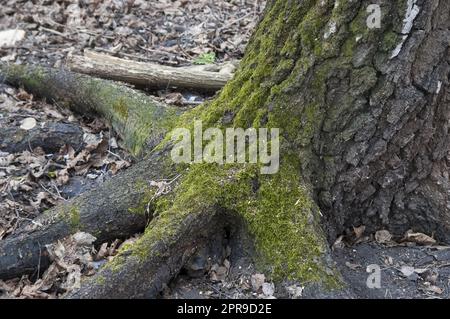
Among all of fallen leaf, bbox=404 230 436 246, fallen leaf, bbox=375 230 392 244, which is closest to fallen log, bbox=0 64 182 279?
fallen leaf, bbox=375 230 392 244

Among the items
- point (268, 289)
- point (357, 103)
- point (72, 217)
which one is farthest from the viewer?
point (72, 217)

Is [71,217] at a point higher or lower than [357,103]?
lower

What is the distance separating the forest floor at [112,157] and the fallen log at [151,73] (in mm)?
132

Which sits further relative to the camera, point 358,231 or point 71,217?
point 358,231

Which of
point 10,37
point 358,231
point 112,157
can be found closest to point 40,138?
point 112,157

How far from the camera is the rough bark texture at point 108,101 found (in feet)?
16.1

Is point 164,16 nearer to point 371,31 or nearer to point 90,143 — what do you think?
point 90,143

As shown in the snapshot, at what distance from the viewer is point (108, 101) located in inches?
217

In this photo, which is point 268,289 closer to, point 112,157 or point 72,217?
point 72,217

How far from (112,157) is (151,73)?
1.22 metres

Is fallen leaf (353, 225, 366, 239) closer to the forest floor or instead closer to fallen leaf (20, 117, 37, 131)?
the forest floor

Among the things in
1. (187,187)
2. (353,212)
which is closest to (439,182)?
(353,212)

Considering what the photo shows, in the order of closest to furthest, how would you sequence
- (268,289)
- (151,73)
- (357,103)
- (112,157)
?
1. (268,289)
2. (357,103)
3. (112,157)
4. (151,73)
